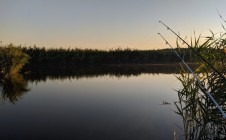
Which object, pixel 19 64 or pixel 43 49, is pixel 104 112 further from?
pixel 43 49

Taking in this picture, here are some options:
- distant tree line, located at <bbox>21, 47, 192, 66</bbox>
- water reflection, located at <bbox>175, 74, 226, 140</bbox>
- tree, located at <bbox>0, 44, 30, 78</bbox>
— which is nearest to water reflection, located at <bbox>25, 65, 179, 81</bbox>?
tree, located at <bbox>0, 44, 30, 78</bbox>

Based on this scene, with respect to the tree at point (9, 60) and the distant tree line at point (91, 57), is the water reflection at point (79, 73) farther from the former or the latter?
the distant tree line at point (91, 57)

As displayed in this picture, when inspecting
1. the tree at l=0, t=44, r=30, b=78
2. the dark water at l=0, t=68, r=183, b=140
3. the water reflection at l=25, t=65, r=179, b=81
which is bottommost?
the dark water at l=0, t=68, r=183, b=140

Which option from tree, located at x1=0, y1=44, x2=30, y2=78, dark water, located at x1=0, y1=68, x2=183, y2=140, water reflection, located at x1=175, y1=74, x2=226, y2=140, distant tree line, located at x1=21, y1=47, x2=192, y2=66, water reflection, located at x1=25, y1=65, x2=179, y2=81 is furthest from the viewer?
distant tree line, located at x1=21, y1=47, x2=192, y2=66

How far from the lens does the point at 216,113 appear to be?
5.52m

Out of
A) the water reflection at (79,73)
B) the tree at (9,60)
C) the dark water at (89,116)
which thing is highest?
the tree at (9,60)

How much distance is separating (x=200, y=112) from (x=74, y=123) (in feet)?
13.1

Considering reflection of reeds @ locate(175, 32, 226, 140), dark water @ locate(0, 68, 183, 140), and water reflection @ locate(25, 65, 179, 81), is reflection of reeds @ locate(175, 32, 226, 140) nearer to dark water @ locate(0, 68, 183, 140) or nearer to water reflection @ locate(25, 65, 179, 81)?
dark water @ locate(0, 68, 183, 140)

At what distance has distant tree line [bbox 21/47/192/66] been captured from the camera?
39594mm

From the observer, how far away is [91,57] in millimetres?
42312

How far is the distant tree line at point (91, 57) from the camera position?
39.6 meters

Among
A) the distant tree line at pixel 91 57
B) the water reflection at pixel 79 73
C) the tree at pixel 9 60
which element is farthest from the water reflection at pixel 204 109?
the distant tree line at pixel 91 57

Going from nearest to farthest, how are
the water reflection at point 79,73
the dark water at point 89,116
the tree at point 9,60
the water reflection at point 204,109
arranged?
the water reflection at point 204,109
the dark water at point 89,116
the tree at point 9,60
the water reflection at point 79,73

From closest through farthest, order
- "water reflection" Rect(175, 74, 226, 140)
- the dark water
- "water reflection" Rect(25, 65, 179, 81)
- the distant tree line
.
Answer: "water reflection" Rect(175, 74, 226, 140) → the dark water → "water reflection" Rect(25, 65, 179, 81) → the distant tree line
